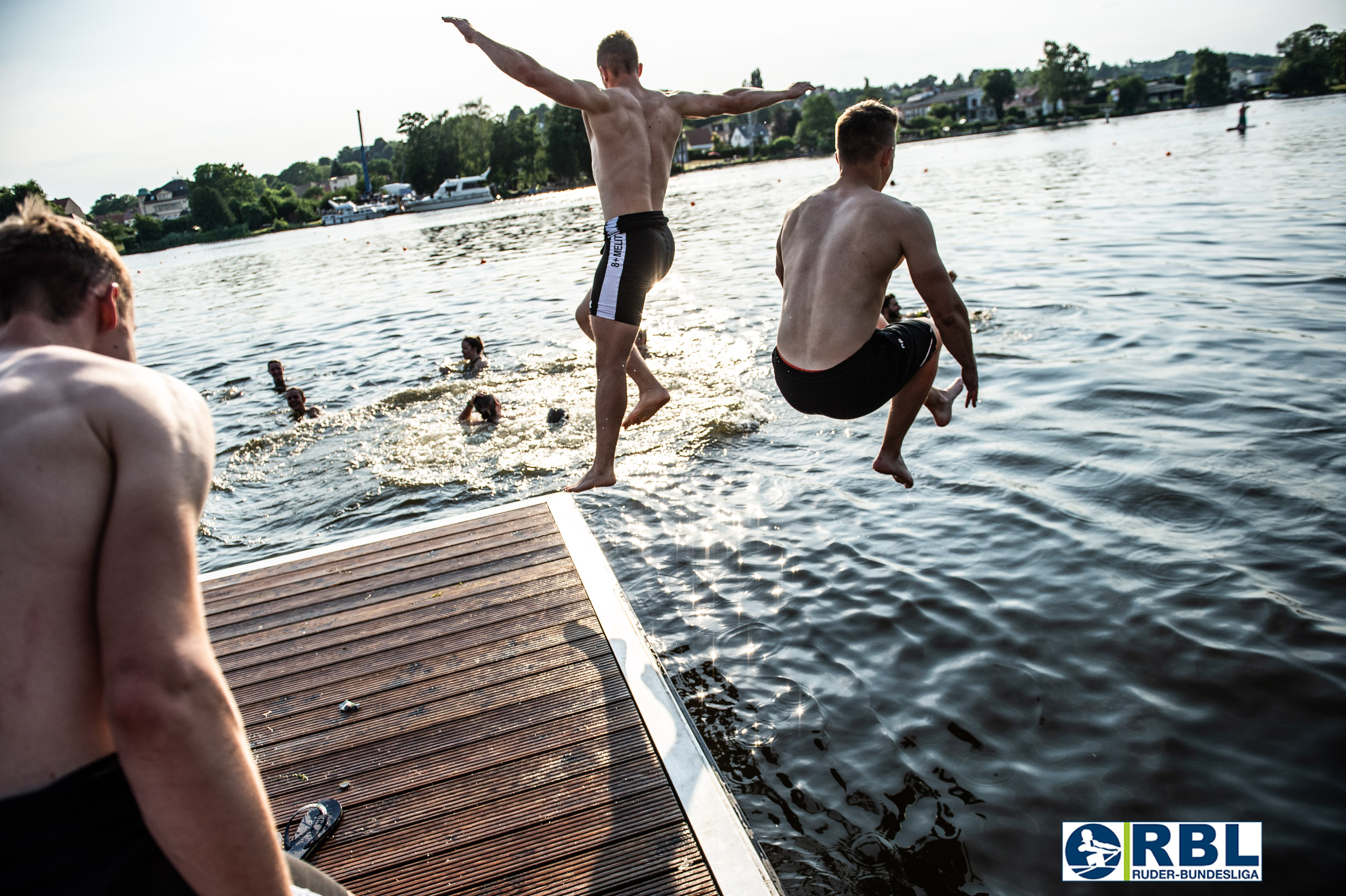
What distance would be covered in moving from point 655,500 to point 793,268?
135 inches

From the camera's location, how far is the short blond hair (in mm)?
1555

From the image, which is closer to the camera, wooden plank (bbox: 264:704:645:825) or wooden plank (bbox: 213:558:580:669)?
wooden plank (bbox: 264:704:645:825)

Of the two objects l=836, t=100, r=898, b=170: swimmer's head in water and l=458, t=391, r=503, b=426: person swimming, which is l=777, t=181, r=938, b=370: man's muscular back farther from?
l=458, t=391, r=503, b=426: person swimming

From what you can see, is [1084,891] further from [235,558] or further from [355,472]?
[355,472]

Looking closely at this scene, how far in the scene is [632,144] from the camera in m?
5.22

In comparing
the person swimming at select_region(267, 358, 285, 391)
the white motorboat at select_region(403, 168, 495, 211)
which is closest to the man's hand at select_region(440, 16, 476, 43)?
the person swimming at select_region(267, 358, 285, 391)

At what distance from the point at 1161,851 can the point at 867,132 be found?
3.74 meters

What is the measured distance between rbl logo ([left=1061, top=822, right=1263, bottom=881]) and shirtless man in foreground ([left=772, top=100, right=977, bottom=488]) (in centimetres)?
223

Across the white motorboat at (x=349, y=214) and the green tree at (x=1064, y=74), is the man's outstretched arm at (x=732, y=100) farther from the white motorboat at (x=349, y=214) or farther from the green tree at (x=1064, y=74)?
the green tree at (x=1064, y=74)

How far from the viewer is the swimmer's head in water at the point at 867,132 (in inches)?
181

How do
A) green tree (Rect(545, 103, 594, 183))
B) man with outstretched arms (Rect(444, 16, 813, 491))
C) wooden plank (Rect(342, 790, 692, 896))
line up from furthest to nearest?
green tree (Rect(545, 103, 594, 183)) → man with outstretched arms (Rect(444, 16, 813, 491)) → wooden plank (Rect(342, 790, 692, 896))

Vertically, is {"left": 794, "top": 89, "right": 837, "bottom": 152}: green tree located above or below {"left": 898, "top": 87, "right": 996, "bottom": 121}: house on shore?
below

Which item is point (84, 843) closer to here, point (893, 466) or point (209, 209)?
point (893, 466)

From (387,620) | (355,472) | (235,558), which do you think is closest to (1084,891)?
(387,620)
